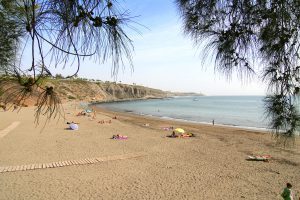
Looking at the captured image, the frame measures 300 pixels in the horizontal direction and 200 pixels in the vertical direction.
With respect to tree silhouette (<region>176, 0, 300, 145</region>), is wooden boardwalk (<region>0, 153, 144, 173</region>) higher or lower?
lower

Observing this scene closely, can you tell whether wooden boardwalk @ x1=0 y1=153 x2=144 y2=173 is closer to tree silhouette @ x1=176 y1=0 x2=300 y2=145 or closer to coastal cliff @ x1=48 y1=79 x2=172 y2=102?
tree silhouette @ x1=176 y1=0 x2=300 y2=145

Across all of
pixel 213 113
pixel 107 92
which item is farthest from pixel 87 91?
pixel 213 113

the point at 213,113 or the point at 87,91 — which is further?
the point at 87,91

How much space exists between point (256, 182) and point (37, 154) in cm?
913

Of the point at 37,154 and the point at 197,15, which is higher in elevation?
the point at 197,15

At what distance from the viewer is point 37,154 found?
13930 millimetres

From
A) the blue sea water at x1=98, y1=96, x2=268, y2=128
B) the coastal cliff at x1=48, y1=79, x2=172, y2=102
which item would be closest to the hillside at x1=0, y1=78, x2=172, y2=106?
the coastal cliff at x1=48, y1=79, x2=172, y2=102

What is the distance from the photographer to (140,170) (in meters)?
11.8

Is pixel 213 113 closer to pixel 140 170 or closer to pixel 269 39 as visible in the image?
pixel 140 170

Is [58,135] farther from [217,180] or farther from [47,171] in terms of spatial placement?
[217,180]

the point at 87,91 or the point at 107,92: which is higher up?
the point at 87,91

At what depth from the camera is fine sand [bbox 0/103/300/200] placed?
9359 mm

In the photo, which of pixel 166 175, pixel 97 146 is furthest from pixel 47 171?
pixel 97 146

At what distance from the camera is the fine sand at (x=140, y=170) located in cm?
936
